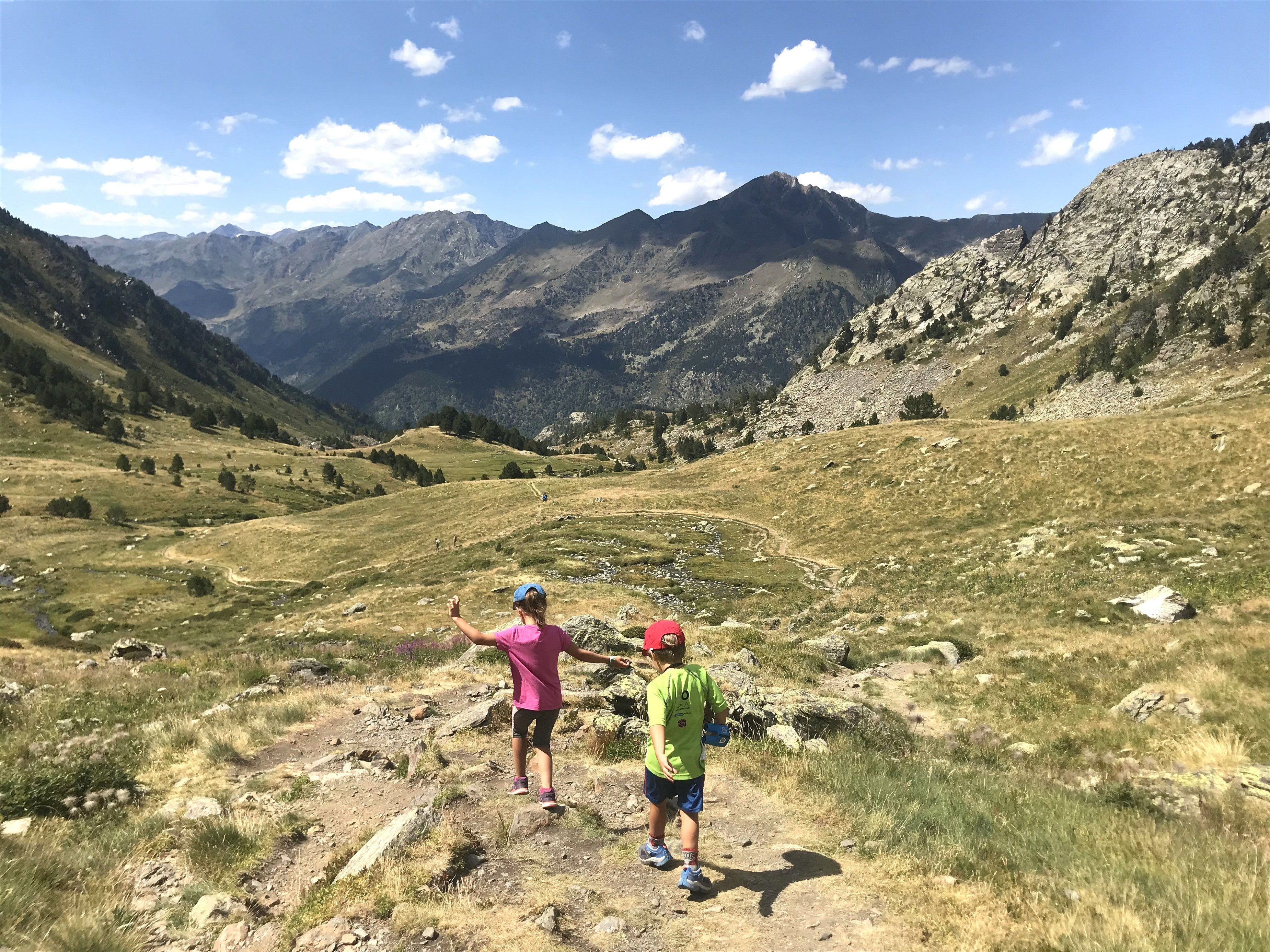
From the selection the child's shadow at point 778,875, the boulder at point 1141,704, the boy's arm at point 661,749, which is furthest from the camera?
the boulder at point 1141,704

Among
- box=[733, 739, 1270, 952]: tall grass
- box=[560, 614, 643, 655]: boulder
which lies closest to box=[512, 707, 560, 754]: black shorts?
box=[733, 739, 1270, 952]: tall grass

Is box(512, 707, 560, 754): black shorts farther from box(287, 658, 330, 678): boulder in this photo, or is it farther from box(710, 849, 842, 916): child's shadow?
box(287, 658, 330, 678): boulder

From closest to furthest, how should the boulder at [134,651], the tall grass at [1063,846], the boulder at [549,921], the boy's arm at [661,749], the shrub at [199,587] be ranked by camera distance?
the tall grass at [1063,846]
the boulder at [549,921]
the boy's arm at [661,749]
the boulder at [134,651]
the shrub at [199,587]

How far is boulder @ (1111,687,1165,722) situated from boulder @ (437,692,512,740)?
1422cm

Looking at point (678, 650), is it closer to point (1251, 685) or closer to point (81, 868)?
point (81, 868)

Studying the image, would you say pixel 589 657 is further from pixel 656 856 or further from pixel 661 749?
pixel 656 856

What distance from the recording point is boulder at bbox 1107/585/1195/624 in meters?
19.8

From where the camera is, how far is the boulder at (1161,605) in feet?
65.1

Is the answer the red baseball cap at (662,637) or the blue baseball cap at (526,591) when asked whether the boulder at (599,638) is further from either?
the red baseball cap at (662,637)

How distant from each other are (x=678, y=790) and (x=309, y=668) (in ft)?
59.6

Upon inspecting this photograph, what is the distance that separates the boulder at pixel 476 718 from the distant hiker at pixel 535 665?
12.2 ft

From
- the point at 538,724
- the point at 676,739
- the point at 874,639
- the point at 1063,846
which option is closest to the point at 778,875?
the point at 676,739

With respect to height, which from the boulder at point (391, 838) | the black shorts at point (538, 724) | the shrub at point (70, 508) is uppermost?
the black shorts at point (538, 724)

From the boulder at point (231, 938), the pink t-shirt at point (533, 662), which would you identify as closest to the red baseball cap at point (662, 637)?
the pink t-shirt at point (533, 662)
